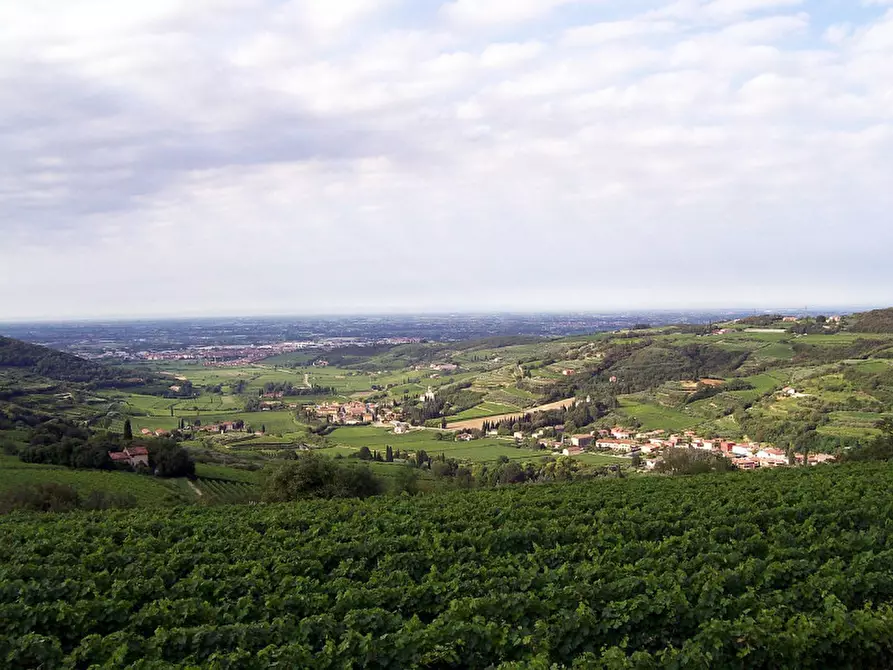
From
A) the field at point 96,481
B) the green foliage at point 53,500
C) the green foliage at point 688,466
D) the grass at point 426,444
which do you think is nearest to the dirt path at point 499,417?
the grass at point 426,444

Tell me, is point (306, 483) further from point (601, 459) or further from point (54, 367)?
point (54, 367)

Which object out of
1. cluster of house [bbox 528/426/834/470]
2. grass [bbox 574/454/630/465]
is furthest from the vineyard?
grass [bbox 574/454/630/465]

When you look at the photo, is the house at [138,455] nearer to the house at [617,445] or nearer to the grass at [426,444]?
the grass at [426,444]

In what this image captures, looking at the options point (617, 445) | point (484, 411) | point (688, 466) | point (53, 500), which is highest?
point (53, 500)

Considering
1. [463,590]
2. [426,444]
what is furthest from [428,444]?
[463,590]

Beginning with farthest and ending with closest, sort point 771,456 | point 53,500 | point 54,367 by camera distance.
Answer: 1. point 54,367
2. point 771,456
3. point 53,500

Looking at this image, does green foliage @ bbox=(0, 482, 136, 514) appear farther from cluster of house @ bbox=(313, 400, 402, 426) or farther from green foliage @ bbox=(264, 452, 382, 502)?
cluster of house @ bbox=(313, 400, 402, 426)

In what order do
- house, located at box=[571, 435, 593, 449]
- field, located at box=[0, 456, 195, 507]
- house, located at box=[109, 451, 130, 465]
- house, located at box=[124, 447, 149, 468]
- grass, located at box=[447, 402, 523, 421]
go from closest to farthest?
1. field, located at box=[0, 456, 195, 507]
2. house, located at box=[109, 451, 130, 465]
3. house, located at box=[124, 447, 149, 468]
4. house, located at box=[571, 435, 593, 449]
5. grass, located at box=[447, 402, 523, 421]
